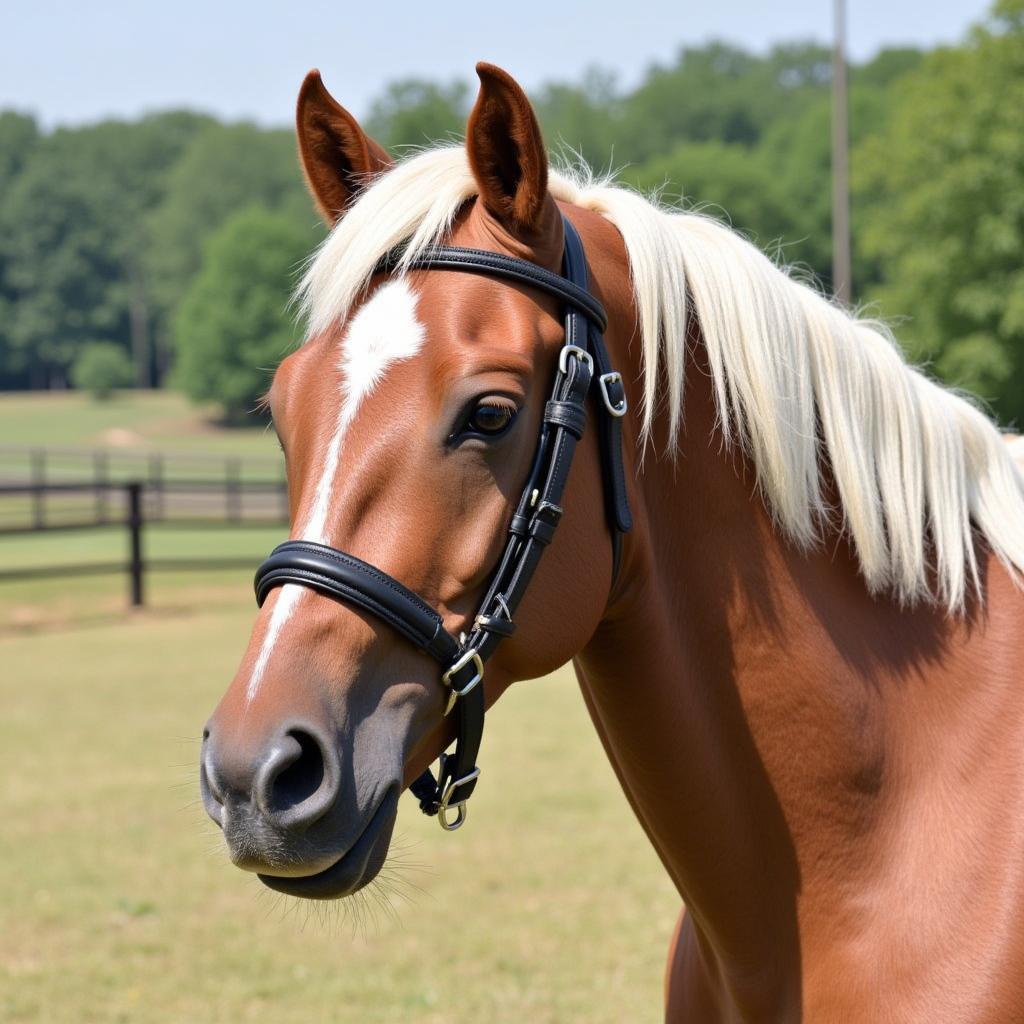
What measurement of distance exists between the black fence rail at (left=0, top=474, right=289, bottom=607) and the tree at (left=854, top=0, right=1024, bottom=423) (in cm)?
1437

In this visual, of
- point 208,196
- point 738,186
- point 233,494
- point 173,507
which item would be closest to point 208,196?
point 208,196

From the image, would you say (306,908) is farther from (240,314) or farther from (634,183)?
(240,314)

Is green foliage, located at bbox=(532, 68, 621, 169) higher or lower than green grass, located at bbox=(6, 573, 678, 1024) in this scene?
higher

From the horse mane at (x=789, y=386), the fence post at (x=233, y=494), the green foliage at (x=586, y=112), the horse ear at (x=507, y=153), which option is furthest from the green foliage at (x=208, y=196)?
the horse ear at (x=507, y=153)

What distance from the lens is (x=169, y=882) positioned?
258 inches

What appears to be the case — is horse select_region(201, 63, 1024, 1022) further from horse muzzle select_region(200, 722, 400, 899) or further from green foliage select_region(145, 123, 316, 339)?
green foliage select_region(145, 123, 316, 339)

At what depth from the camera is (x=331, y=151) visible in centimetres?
227

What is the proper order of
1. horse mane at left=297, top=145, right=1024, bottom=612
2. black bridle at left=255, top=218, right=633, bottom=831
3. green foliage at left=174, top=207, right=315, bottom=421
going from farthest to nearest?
green foliage at left=174, top=207, right=315, bottom=421
horse mane at left=297, top=145, right=1024, bottom=612
black bridle at left=255, top=218, right=633, bottom=831

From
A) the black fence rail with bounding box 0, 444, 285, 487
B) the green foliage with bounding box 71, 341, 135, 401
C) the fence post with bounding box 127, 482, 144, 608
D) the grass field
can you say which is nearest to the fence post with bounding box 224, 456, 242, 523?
the black fence rail with bounding box 0, 444, 285, 487

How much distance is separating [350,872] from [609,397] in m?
0.85

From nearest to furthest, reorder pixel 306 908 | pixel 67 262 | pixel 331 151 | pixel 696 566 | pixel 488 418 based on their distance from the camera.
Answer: pixel 488 418
pixel 696 566
pixel 331 151
pixel 306 908
pixel 67 262

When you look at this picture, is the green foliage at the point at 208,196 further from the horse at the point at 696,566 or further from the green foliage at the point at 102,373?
the horse at the point at 696,566

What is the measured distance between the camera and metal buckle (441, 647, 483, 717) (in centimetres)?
183

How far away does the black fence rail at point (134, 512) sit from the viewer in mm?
16406
